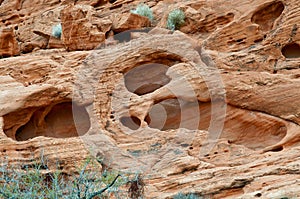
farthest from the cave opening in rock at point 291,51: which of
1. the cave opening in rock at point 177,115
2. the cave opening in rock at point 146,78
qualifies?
the cave opening in rock at point 146,78

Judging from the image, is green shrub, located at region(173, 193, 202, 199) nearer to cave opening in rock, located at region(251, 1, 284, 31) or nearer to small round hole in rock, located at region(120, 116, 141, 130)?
small round hole in rock, located at region(120, 116, 141, 130)

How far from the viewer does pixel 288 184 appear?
8.66 m

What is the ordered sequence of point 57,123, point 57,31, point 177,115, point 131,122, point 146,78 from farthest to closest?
point 57,31
point 146,78
point 57,123
point 177,115
point 131,122

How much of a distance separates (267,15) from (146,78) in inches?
134

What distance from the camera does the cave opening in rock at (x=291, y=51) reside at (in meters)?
12.2

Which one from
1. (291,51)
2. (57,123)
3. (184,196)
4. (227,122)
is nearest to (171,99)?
(227,122)

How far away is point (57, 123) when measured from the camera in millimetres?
12203

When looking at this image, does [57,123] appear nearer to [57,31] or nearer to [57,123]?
[57,123]

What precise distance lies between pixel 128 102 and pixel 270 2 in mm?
4367

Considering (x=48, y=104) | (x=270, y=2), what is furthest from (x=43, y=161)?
(x=270, y=2)

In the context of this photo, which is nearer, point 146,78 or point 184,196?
point 184,196

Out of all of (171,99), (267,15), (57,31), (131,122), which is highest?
(267,15)

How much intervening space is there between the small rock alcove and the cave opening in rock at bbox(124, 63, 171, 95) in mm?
1335

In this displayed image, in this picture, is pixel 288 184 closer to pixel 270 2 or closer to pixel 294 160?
pixel 294 160
